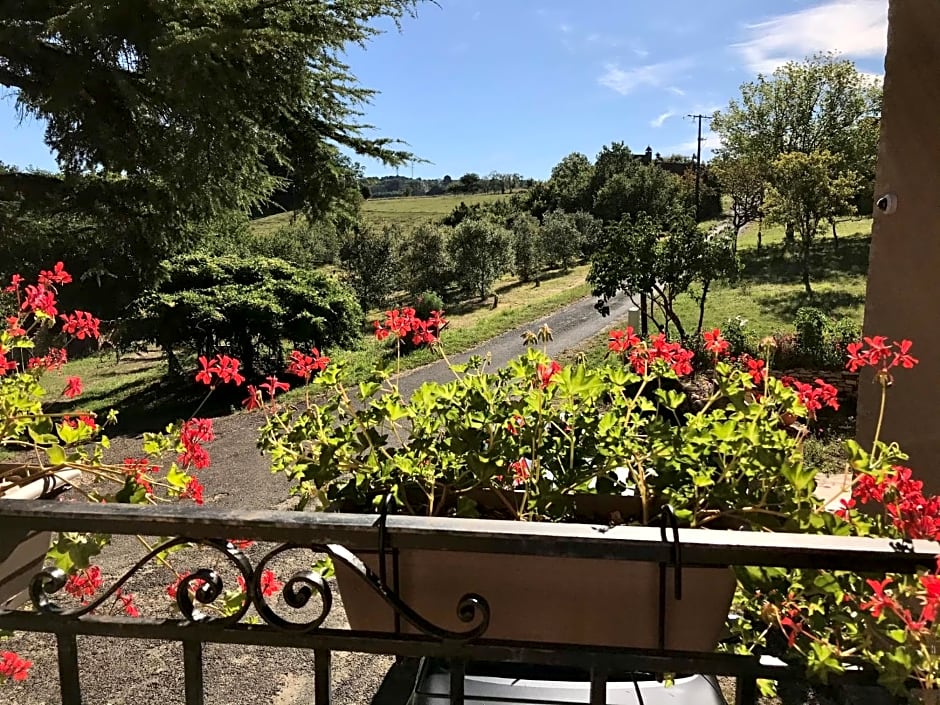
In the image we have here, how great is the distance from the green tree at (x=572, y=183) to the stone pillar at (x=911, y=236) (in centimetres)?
2852

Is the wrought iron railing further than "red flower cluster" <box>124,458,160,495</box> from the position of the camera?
No

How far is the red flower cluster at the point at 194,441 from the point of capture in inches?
42.9

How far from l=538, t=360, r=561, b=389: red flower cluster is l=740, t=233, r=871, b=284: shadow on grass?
14.9 metres

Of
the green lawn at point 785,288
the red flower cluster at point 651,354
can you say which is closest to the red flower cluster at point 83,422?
the red flower cluster at point 651,354

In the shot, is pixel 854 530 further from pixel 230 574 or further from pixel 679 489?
pixel 230 574

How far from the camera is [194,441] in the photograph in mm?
1123

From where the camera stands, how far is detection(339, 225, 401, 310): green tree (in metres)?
17.9

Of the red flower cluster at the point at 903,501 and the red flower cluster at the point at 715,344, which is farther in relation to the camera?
the red flower cluster at the point at 715,344

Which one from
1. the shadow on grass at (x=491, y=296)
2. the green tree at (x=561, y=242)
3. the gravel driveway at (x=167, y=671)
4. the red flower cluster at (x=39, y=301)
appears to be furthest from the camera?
the green tree at (x=561, y=242)

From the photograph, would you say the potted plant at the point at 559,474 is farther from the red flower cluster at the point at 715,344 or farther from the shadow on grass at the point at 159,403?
the shadow on grass at the point at 159,403

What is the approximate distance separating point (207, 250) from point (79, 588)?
10.00m

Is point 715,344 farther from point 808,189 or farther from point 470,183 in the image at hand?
point 470,183

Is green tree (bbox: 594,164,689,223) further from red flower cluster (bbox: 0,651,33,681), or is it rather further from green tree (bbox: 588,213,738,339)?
red flower cluster (bbox: 0,651,33,681)

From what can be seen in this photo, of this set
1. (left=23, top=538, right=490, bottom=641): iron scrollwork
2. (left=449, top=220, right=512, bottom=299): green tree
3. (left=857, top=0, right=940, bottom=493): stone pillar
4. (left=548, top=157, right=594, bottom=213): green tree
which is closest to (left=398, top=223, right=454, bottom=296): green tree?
(left=449, top=220, right=512, bottom=299): green tree
